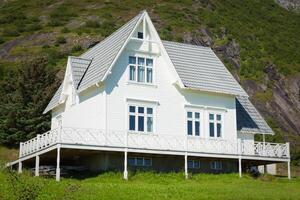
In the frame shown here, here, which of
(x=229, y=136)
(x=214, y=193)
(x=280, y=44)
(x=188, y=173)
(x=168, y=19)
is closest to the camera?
(x=214, y=193)

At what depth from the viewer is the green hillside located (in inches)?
1998

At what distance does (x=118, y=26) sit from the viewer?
89.0m

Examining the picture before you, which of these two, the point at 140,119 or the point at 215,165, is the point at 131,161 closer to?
the point at 140,119

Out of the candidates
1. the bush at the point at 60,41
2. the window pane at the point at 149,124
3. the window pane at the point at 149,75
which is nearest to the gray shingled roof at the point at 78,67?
the window pane at the point at 149,75

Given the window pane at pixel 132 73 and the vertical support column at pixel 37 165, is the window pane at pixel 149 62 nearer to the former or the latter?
the window pane at pixel 132 73

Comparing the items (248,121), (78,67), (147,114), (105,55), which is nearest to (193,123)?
(147,114)

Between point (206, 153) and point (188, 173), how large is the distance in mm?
1580

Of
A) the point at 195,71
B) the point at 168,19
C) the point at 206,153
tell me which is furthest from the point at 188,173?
the point at 168,19

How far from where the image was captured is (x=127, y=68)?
122 feet

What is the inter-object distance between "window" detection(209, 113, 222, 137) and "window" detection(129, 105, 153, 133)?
167 inches

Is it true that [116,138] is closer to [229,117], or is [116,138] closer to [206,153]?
[206,153]

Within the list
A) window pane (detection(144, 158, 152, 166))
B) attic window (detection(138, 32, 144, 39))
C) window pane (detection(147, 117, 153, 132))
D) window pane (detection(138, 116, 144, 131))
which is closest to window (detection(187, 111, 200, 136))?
window pane (detection(147, 117, 153, 132))

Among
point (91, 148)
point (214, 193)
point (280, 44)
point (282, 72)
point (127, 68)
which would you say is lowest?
point (214, 193)

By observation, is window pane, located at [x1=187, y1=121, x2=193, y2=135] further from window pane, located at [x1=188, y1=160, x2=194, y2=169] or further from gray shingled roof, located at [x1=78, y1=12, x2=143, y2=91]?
gray shingled roof, located at [x1=78, y1=12, x2=143, y2=91]
